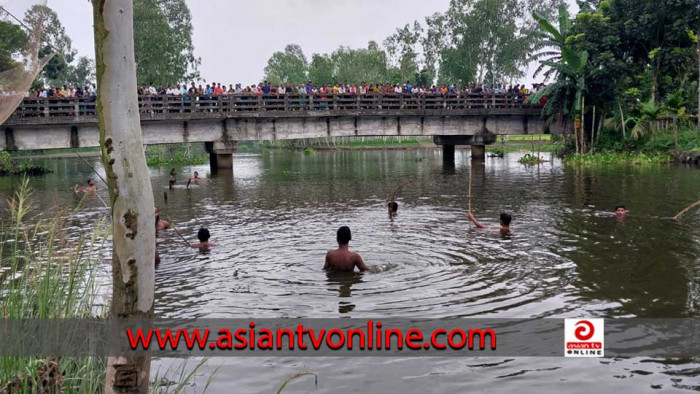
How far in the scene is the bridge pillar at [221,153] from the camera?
34000 millimetres

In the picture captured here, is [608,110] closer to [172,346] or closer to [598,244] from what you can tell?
[598,244]

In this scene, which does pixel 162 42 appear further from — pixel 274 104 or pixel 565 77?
pixel 565 77

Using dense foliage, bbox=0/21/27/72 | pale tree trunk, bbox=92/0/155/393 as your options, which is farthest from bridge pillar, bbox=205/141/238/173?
pale tree trunk, bbox=92/0/155/393

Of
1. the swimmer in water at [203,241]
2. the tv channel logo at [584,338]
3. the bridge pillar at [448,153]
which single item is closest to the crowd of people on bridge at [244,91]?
the bridge pillar at [448,153]

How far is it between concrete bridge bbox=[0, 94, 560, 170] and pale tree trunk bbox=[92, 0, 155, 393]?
26318mm

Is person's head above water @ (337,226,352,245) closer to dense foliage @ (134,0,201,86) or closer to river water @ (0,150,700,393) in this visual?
river water @ (0,150,700,393)

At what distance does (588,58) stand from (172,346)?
3604 centimetres

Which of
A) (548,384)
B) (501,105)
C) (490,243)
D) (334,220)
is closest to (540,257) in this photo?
(490,243)

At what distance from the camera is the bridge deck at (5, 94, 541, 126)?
94.4 ft

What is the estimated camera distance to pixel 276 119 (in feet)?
111

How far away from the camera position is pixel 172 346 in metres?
7.20

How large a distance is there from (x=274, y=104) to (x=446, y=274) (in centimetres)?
2480

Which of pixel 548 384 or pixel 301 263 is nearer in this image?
pixel 548 384

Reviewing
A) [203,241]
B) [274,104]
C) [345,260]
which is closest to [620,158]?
[274,104]
